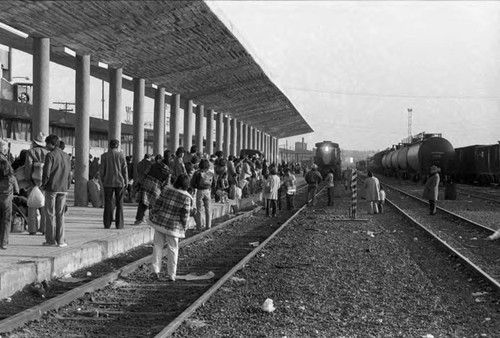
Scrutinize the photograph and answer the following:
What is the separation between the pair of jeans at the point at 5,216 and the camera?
988cm

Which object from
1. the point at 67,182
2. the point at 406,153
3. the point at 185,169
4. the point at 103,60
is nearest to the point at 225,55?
the point at 103,60

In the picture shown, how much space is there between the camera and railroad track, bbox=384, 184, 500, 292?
37.5ft

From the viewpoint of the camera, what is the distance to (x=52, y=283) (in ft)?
30.8

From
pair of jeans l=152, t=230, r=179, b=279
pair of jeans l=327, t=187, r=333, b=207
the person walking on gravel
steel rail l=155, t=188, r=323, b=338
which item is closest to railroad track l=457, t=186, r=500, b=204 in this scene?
pair of jeans l=327, t=187, r=333, b=207

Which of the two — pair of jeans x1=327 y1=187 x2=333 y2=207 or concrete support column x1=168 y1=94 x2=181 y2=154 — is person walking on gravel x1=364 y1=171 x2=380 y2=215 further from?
concrete support column x1=168 y1=94 x2=181 y2=154

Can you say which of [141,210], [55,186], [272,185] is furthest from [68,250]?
[272,185]

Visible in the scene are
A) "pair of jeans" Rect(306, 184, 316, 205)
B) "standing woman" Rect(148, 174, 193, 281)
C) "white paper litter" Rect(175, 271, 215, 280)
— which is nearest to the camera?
"standing woman" Rect(148, 174, 193, 281)

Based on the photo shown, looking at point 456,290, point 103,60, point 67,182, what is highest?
point 103,60

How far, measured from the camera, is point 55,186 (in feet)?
35.2

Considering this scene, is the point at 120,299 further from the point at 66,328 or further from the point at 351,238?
the point at 351,238

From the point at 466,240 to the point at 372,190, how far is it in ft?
24.4

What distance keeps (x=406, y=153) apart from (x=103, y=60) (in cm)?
3788

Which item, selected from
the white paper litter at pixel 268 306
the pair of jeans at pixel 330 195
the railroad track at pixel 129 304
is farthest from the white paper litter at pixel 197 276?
the pair of jeans at pixel 330 195

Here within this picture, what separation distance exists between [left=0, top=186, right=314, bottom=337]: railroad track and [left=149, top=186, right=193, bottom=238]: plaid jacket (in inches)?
32.5
